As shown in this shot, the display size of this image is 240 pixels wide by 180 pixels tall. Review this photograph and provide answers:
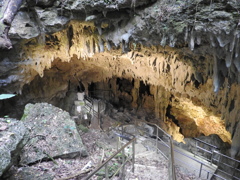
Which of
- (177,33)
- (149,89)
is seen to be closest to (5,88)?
(177,33)

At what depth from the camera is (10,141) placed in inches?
98.9

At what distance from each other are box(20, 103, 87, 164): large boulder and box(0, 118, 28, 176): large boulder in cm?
62

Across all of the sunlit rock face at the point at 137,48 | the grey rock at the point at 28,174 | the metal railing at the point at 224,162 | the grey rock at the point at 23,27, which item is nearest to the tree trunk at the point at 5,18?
the sunlit rock face at the point at 137,48

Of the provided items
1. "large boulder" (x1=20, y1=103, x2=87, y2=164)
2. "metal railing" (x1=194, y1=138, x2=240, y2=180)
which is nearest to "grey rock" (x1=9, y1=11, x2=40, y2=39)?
"large boulder" (x1=20, y1=103, x2=87, y2=164)

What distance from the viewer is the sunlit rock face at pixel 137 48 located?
358cm

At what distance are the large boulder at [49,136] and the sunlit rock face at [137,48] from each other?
8.00 ft

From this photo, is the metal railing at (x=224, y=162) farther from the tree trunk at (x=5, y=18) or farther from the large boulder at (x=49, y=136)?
the tree trunk at (x=5, y=18)

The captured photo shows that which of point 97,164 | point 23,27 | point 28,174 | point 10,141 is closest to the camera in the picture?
point 10,141

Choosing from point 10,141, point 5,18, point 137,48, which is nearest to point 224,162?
point 137,48

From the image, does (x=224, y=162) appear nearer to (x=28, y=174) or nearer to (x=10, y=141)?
(x=28, y=174)

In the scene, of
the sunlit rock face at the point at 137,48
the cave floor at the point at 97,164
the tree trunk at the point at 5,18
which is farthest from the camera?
the tree trunk at the point at 5,18

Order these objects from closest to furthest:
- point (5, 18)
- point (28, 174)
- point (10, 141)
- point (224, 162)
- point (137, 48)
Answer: point (10, 141)
point (28, 174)
point (5, 18)
point (224, 162)
point (137, 48)

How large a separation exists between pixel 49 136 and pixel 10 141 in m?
1.67

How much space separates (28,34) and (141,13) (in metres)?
3.52
